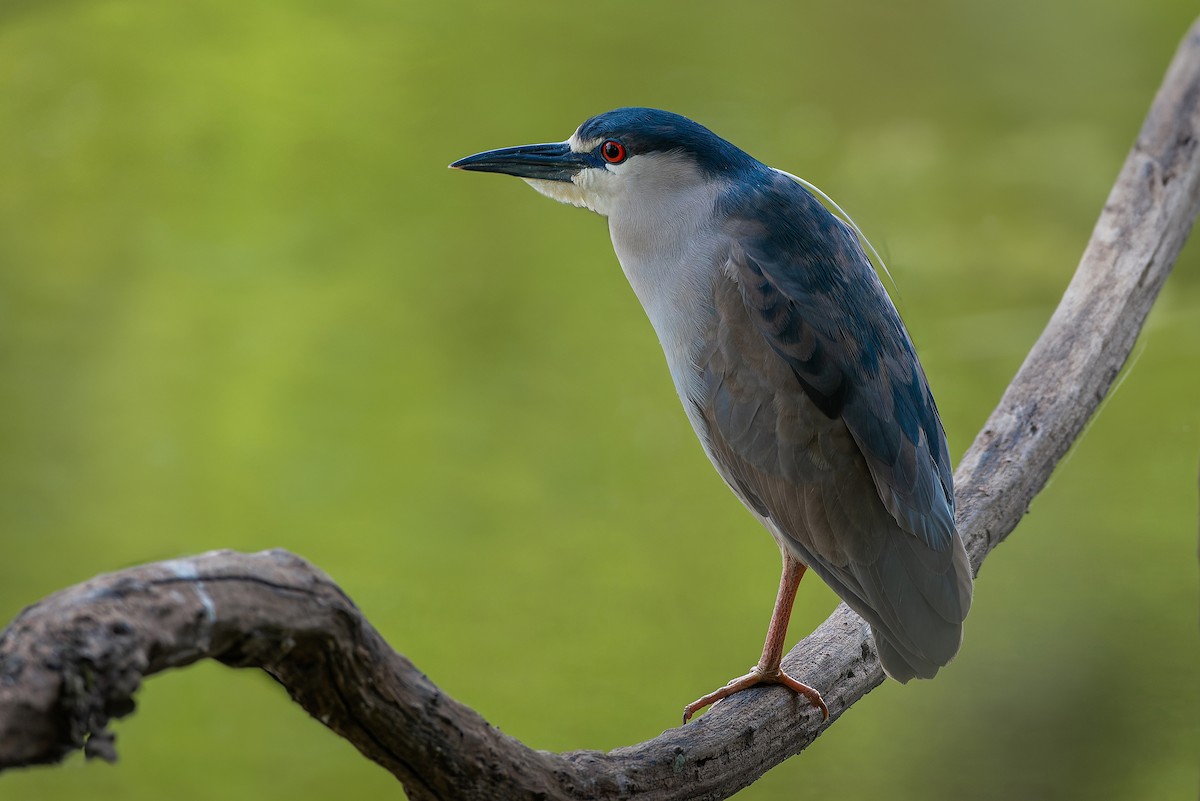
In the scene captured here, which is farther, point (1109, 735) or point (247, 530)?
point (247, 530)

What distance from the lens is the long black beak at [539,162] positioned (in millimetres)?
1519

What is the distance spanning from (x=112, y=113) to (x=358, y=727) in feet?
10.5

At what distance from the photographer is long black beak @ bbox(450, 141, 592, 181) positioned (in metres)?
1.52

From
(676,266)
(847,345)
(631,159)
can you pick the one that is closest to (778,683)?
(847,345)

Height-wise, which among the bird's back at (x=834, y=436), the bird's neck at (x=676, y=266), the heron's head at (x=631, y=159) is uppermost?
the heron's head at (x=631, y=159)

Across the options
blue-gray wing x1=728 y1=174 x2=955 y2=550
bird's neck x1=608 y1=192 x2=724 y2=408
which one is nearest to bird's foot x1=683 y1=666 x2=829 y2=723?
blue-gray wing x1=728 y1=174 x2=955 y2=550

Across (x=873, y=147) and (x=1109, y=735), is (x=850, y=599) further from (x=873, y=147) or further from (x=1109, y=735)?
(x=873, y=147)

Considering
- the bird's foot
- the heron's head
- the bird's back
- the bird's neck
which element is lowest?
the bird's foot

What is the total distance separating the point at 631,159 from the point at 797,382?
37 centimetres

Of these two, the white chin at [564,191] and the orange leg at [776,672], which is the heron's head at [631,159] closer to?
the white chin at [564,191]

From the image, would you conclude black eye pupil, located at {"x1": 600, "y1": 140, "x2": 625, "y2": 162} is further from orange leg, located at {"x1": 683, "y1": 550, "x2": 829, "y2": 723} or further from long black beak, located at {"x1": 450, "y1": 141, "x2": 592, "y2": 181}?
orange leg, located at {"x1": 683, "y1": 550, "x2": 829, "y2": 723}

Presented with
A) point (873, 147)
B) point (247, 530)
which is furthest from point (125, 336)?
point (873, 147)

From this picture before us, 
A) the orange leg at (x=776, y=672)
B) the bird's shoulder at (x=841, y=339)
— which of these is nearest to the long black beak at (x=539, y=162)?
the bird's shoulder at (x=841, y=339)

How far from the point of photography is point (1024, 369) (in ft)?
5.63
